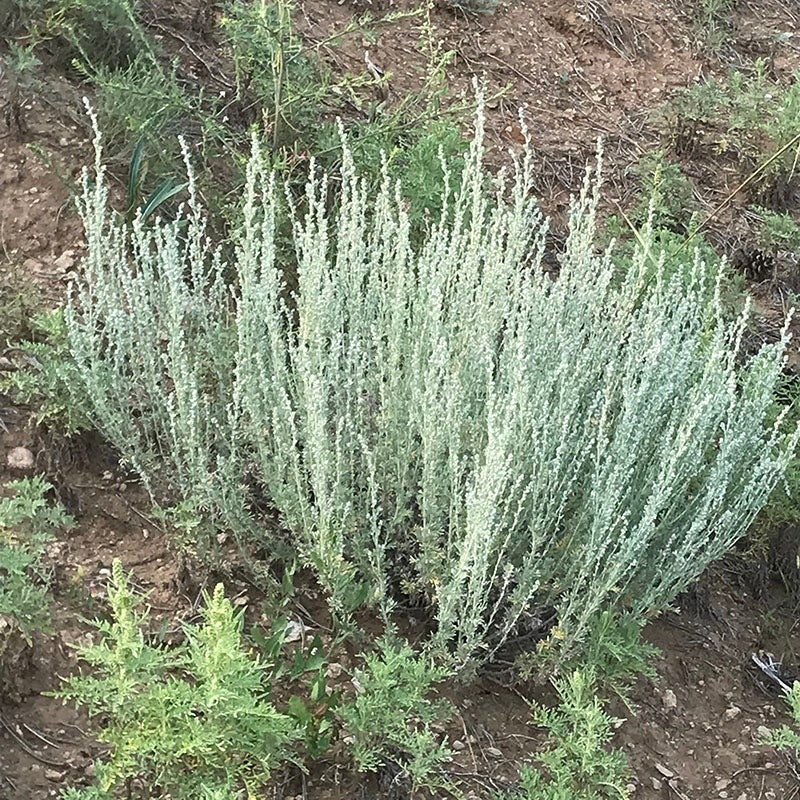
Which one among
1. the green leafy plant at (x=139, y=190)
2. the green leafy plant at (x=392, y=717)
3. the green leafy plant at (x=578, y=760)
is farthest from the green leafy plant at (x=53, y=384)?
the green leafy plant at (x=578, y=760)

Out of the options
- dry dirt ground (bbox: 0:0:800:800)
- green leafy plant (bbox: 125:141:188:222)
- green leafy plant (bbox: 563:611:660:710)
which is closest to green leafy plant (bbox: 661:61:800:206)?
dry dirt ground (bbox: 0:0:800:800)

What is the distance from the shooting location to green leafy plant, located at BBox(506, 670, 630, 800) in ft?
6.49

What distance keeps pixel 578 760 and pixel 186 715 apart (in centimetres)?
84

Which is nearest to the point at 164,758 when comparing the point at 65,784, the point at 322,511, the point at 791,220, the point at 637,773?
the point at 65,784

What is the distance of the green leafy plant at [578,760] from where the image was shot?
198 cm

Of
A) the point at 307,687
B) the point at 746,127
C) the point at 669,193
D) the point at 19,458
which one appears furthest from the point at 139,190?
the point at 746,127

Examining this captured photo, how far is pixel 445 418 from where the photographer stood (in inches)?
85.0

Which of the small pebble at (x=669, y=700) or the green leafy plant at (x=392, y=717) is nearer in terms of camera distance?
the green leafy plant at (x=392, y=717)

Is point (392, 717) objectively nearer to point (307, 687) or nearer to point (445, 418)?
point (307, 687)

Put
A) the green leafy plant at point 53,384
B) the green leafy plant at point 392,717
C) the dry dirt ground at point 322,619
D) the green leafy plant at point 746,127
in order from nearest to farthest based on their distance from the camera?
the green leafy plant at point 392,717 → the dry dirt ground at point 322,619 → the green leafy plant at point 53,384 → the green leafy plant at point 746,127

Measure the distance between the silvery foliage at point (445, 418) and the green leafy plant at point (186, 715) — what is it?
0.48 meters

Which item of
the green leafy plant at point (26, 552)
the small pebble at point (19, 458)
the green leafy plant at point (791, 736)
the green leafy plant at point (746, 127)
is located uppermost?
the green leafy plant at point (746, 127)

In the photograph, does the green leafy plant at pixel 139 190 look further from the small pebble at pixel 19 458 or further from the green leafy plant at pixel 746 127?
the green leafy plant at pixel 746 127

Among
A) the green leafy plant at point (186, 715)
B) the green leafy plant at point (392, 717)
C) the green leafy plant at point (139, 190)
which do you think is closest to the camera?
the green leafy plant at point (186, 715)
